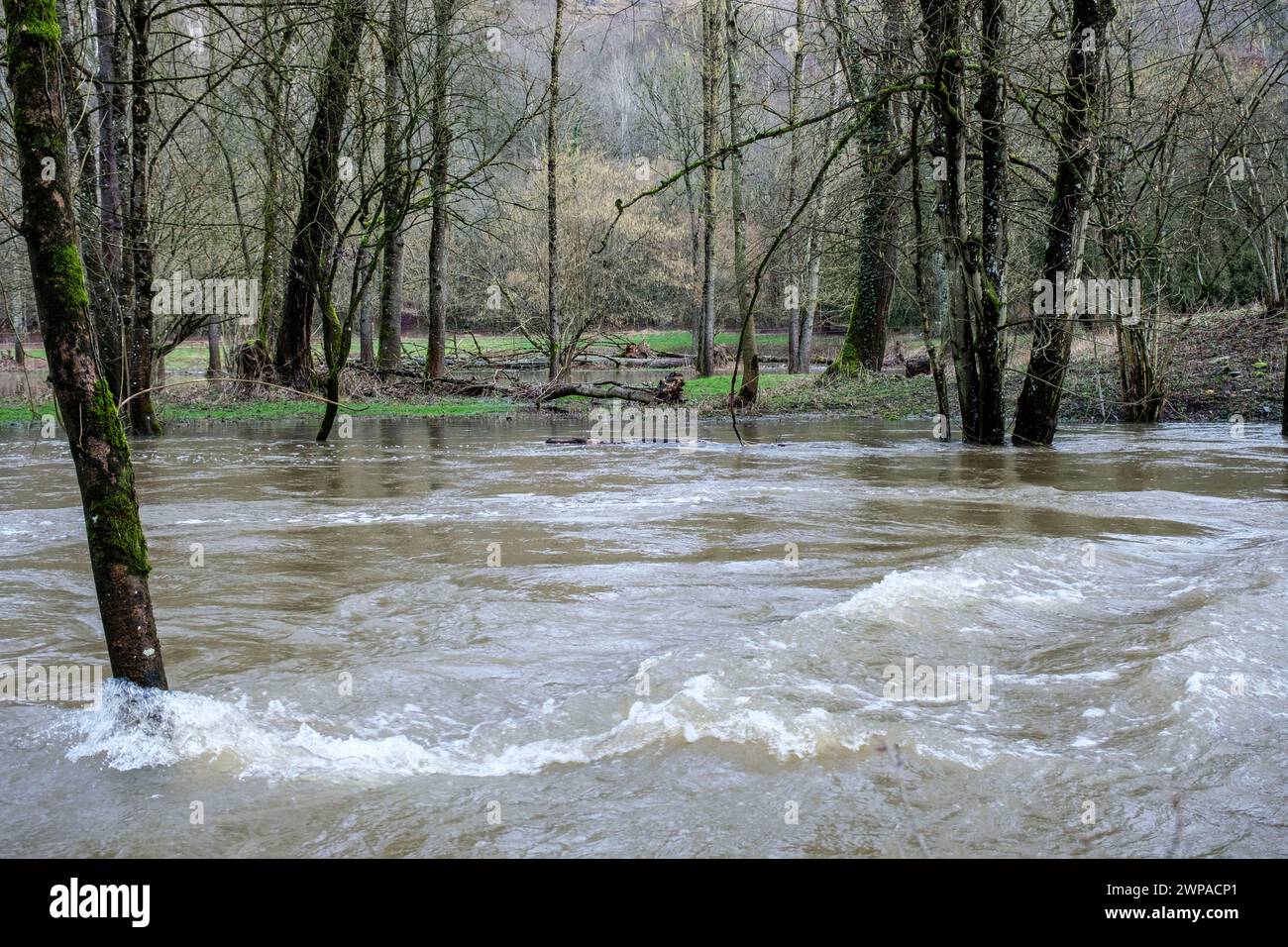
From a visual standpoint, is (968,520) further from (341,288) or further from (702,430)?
(341,288)

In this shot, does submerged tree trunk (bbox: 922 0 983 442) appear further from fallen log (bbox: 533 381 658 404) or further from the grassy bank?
fallen log (bbox: 533 381 658 404)

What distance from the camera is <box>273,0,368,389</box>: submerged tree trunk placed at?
41.5 feet

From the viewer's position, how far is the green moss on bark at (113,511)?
339cm

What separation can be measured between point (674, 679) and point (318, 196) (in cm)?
1244

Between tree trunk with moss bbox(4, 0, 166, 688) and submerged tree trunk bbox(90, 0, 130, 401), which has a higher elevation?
submerged tree trunk bbox(90, 0, 130, 401)

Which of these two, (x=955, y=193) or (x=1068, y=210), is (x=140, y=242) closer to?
(x=955, y=193)

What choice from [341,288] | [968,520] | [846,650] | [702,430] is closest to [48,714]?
[846,650]

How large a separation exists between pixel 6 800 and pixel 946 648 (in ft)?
12.7

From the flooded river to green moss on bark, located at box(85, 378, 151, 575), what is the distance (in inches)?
25.0

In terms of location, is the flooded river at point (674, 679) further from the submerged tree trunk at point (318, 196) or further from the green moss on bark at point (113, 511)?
the submerged tree trunk at point (318, 196)

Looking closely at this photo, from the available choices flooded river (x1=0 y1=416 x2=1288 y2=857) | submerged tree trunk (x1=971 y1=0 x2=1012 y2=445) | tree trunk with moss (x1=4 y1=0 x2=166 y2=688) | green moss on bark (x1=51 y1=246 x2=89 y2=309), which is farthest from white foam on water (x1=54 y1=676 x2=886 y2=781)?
submerged tree trunk (x1=971 y1=0 x2=1012 y2=445)

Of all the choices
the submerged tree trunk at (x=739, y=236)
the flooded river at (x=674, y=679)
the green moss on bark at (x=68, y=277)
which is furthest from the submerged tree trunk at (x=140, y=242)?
the green moss on bark at (x=68, y=277)

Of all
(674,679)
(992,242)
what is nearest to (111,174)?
(992,242)

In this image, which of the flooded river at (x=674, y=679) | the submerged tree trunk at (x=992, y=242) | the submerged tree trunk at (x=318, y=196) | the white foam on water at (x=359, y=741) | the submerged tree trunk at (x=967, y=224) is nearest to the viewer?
the flooded river at (x=674, y=679)
